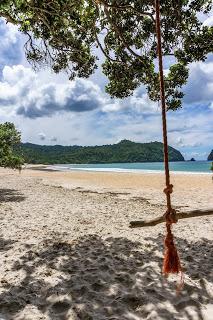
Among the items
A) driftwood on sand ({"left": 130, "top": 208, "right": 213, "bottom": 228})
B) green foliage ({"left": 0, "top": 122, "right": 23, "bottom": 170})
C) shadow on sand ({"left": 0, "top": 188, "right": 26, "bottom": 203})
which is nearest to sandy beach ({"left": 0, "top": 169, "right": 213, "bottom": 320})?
driftwood on sand ({"left": 130, "top": 208, "right": 213, "bottom": 228})

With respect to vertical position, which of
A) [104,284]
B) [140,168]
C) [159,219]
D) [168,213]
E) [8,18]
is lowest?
[140,168]

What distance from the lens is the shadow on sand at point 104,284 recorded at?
15.0ft

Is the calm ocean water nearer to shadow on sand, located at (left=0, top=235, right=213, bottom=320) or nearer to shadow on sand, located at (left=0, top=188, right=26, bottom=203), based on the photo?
shadow on sand, located at (left=0, top=188, right=26, bottom=203)

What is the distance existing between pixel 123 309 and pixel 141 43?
28.7 feet

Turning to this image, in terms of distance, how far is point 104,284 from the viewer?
213 inches

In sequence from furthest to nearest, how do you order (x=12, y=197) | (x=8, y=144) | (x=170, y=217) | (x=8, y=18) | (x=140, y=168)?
(x=140, y=168)
(x=8, y=144)
(x=12, y=197)
(x=8, y=18)
(x=170, y=217)

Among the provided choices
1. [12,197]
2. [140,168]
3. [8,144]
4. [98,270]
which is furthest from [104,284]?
[140,168]

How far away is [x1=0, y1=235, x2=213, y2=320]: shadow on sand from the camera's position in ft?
15.0

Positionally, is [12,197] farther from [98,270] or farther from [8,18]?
[98,270]

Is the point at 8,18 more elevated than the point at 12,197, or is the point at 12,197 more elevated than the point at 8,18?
the point at 8,18

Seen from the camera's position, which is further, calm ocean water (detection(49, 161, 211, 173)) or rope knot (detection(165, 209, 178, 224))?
calm ocean water (detection(49, 161, 211, 173))

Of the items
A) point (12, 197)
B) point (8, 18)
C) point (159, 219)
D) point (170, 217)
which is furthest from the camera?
point (12, 197)

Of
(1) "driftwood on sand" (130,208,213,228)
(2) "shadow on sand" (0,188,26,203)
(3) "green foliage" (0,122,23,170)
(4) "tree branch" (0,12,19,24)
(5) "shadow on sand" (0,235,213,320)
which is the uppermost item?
(4) "tree branch" (0,12,19,24)

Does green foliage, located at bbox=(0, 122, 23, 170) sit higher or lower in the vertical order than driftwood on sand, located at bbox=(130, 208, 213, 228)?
higher
